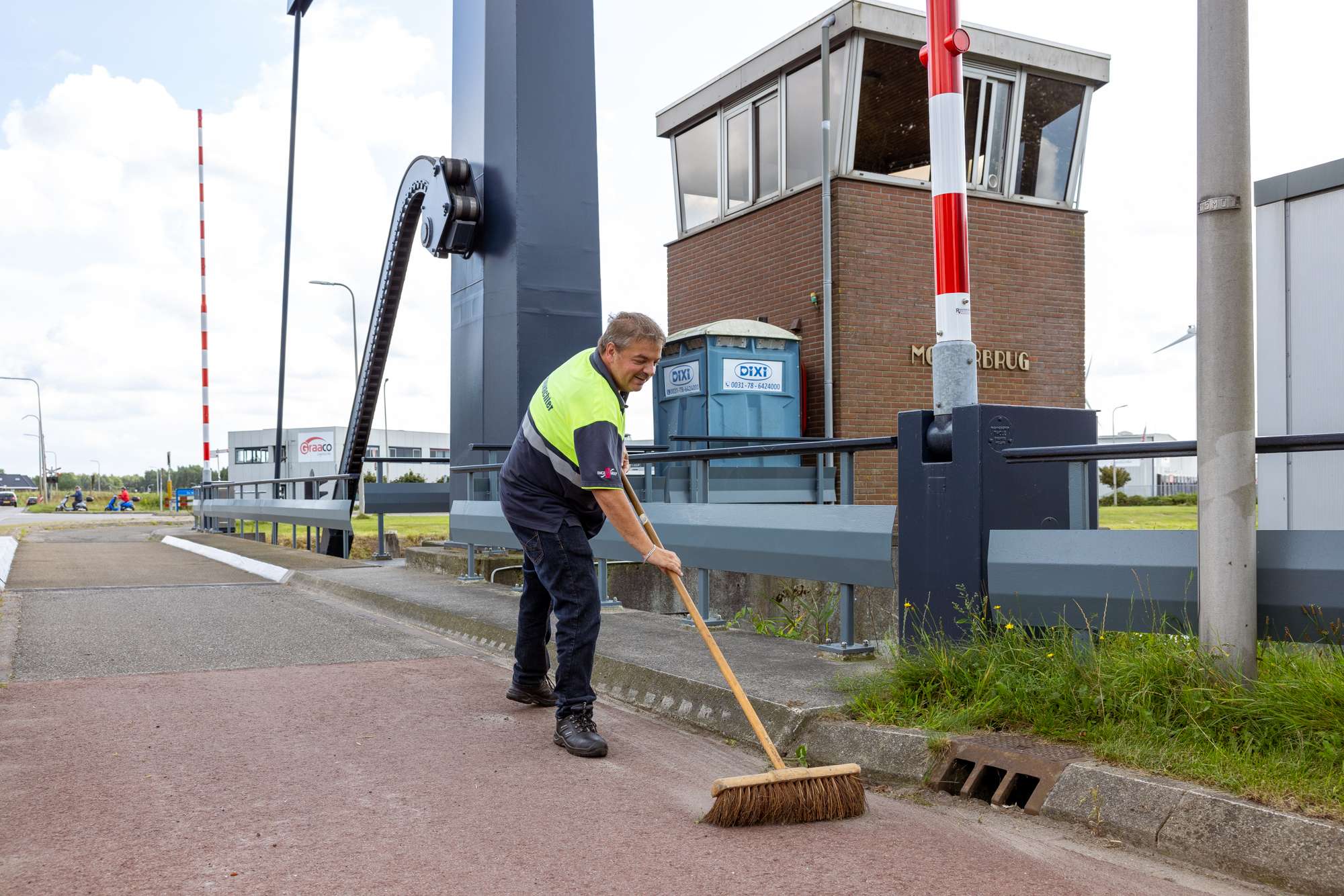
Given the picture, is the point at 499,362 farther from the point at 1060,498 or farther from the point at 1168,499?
the point at 1168,499

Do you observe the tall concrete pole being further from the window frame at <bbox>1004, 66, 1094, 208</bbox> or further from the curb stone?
the window frame at <bbox>1004, 66, 1094, 208</bbox>

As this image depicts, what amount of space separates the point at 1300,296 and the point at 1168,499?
35.1 meters

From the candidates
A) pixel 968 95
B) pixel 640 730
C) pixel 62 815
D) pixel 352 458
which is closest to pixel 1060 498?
pixel 640 730

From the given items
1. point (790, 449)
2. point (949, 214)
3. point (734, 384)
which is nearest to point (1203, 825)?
point (949, 214)

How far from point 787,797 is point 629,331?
1.82m

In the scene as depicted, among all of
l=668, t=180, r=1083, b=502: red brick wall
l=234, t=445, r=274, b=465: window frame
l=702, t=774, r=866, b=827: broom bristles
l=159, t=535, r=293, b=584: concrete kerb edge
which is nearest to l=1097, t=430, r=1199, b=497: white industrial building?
l=668, t=180, r=1083, b=502: red brick wall

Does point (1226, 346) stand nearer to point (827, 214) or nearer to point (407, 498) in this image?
point (827, 214)

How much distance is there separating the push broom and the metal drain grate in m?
0.42

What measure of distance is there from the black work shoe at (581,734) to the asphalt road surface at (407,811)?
60 millimetres

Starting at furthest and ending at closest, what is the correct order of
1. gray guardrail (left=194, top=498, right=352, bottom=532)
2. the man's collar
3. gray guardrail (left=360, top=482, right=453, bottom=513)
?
gray guardrail (left=194, top=498, right=352, bottom=532), gray guardrail (left=360, top=482, right=453, bottom=513), the man's collar

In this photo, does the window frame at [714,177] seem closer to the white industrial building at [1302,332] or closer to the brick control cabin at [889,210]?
the brick control cabin at [889,210]

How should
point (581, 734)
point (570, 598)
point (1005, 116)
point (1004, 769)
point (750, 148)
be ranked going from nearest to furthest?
1. point (1004, 769)
2. point (581, 734)
3. point (570, 598)
4. point (1005, 116)
5. point (750, 148)

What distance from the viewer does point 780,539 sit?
5.82 metres

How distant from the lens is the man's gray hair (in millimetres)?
4238
